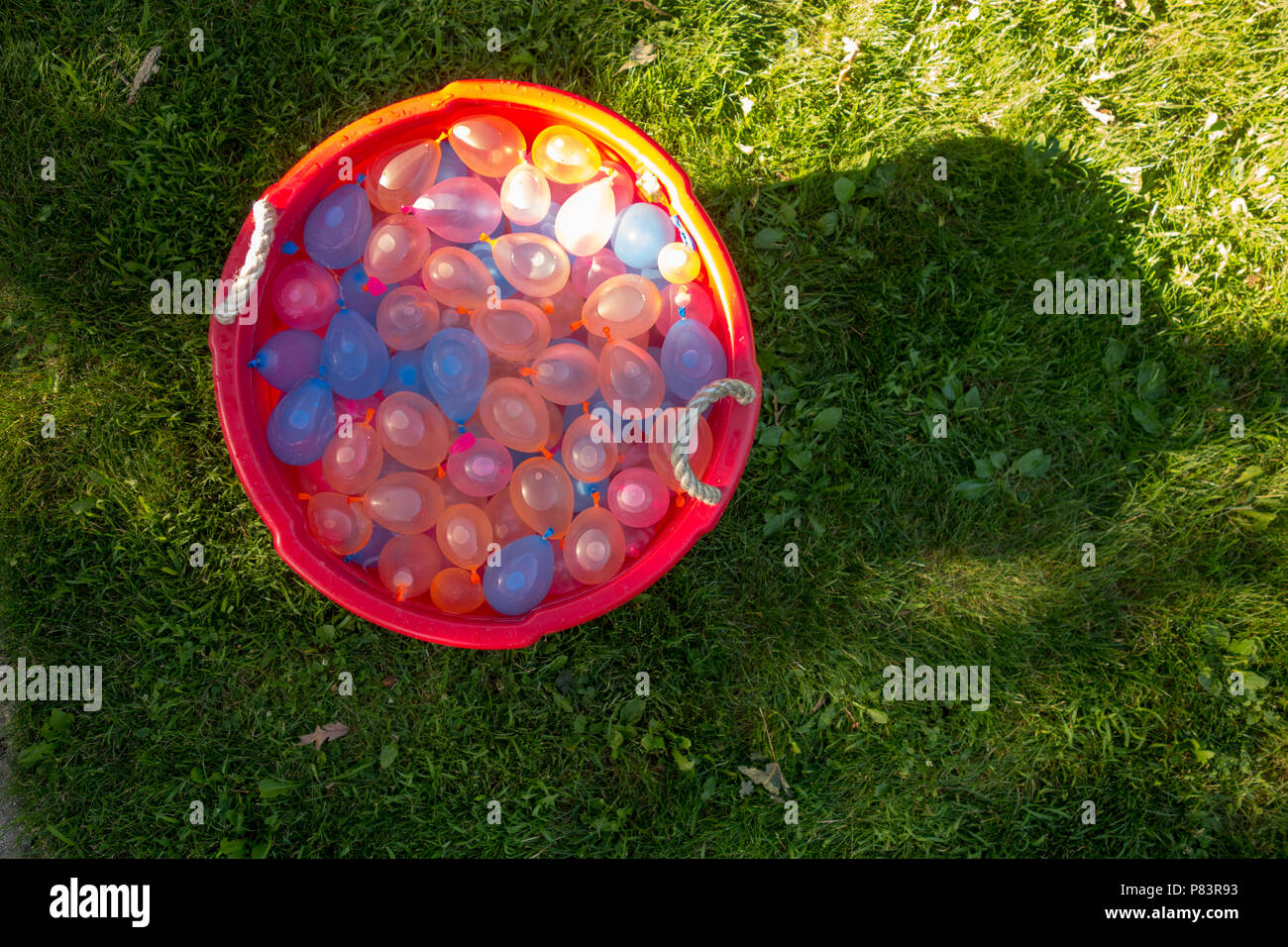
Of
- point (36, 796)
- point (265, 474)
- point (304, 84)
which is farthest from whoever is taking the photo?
point (304, 84)

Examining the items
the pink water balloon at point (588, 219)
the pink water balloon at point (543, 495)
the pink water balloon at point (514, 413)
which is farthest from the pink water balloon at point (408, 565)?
the pink water balloon at point (588, 219)

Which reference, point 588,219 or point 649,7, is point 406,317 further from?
point 649,7

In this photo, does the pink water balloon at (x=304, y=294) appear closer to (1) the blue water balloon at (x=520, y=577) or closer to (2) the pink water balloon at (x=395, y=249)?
(2) the pink water balloon at (x=395, y=249)

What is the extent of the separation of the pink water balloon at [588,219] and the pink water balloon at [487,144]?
0.79ft

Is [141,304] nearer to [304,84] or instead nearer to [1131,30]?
[304,84]

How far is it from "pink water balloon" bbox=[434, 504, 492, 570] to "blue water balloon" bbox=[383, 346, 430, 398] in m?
0.41

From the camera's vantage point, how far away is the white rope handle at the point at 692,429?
2.39 metres

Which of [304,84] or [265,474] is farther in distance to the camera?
[304,84]

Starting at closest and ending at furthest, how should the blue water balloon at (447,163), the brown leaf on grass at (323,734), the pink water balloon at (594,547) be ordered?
1. the pink water balloon at (594,547)
2. the blue water balloon at (447,163)
3. the brown leaf on grass at (323,734)

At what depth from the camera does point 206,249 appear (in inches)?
129

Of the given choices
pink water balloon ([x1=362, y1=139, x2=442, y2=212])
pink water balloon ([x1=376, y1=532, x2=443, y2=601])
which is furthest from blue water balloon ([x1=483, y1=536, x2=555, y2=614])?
pink water balloon ([x1=362, y1=139, x2=442, y2=212])

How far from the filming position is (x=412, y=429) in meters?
2.62
